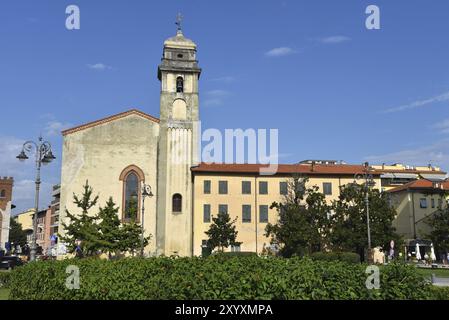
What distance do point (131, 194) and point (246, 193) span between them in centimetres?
1228

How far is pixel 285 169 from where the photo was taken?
51.8m

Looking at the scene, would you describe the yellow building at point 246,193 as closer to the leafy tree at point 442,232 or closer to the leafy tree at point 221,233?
the leafy tree at point 221,233

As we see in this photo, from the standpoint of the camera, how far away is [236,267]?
334 inches

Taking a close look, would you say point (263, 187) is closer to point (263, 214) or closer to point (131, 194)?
point (263, 214)

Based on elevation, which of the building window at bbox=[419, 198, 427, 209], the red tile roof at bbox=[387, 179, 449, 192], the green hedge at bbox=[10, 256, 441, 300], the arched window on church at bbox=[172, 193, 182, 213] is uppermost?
the red tile roof at bbox=[387, 179, 449, 192]

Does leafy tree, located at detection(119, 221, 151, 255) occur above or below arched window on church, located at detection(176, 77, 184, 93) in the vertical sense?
below

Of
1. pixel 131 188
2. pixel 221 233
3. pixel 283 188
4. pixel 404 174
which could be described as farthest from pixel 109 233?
pixel 404 174

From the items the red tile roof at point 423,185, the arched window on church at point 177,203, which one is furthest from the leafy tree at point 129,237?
the red tile roof at point 423,185

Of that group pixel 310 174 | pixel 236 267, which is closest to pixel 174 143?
pixel 310 174

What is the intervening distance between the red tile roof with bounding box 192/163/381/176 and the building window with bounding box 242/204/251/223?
12.4ft

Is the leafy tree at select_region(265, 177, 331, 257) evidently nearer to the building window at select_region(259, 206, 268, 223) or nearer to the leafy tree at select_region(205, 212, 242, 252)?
the leafy tree at select_region(205, 212, 242, 252)

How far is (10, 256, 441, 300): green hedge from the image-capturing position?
7.88 metres

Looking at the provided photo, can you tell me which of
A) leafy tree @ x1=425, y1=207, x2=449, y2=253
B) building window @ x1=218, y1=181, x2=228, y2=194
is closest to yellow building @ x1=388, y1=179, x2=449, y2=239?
leafy tree @ x1=425, y1=207, x2=449, y2=253

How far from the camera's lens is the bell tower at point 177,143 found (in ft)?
149
